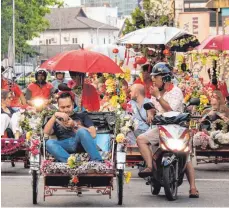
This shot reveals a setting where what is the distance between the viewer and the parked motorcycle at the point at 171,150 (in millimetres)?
13554

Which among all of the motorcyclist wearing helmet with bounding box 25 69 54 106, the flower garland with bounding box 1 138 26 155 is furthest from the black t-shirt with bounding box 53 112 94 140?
the motorcyclist wearing helmet with bounding box 25 69 54 106

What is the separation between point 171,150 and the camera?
13562mm

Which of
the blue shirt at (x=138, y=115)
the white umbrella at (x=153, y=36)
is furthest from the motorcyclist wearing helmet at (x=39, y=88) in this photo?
the blue shirt at (x=138, y=115)

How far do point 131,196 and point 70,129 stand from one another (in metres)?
1.55

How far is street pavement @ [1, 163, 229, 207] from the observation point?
1344cm

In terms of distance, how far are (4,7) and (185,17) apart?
35349 millimetres

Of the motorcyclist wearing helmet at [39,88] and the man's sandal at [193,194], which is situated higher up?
the motorcyclist wearing helmet at [39,88]

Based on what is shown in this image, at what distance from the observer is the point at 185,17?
49938 millimetres

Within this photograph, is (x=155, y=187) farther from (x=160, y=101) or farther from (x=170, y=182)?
(x=160, y=101)

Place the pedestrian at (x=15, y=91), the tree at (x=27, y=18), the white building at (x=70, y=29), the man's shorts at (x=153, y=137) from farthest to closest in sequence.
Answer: the white building at (x=70, y=29), the tree at (x=27, y=18), the pedestrian at (x=15, y=91), the man's shorts at (x=153, y=137)

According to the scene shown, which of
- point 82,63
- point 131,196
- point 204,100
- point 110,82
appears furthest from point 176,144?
point 204,100

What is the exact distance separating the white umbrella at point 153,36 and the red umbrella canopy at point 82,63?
7923 mm

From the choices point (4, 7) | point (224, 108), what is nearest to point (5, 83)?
point (224, 108)

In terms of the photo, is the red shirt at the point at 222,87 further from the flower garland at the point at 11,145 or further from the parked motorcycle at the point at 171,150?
the parked motorcycle at the point at 171,150
